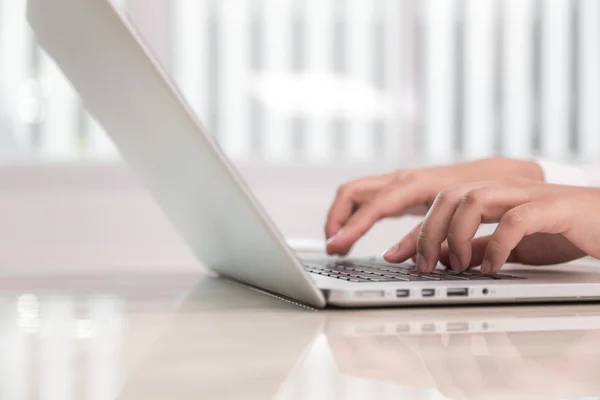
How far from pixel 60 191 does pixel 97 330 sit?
286cm

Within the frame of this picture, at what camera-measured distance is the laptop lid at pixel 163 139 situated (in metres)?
0.60

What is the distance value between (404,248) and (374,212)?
21 centimetres

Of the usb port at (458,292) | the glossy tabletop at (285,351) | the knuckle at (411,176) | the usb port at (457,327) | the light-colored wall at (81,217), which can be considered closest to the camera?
the glossy tabletop at (285,351)

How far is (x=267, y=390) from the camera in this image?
360mm

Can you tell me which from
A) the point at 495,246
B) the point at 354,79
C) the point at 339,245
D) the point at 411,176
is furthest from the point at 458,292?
the point at 354,79

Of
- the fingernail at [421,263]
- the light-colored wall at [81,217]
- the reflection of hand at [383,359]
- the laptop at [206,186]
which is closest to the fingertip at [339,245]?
the laptop at [206,186]

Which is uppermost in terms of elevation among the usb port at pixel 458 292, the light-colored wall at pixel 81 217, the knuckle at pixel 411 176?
the knuckle at pixel 411 176

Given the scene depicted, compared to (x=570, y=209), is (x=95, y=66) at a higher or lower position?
higher

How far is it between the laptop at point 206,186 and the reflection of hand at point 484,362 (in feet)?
0.42

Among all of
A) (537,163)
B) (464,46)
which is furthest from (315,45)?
(537,163)

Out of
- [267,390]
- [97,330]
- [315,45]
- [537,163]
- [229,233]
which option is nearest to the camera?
[267,390]

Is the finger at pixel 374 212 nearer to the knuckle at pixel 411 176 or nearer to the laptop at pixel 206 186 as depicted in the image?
the knuckle at pixel 411 176

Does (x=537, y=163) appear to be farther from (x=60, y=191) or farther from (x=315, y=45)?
(x=315, y=45)

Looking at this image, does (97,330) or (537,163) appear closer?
(97,330)
